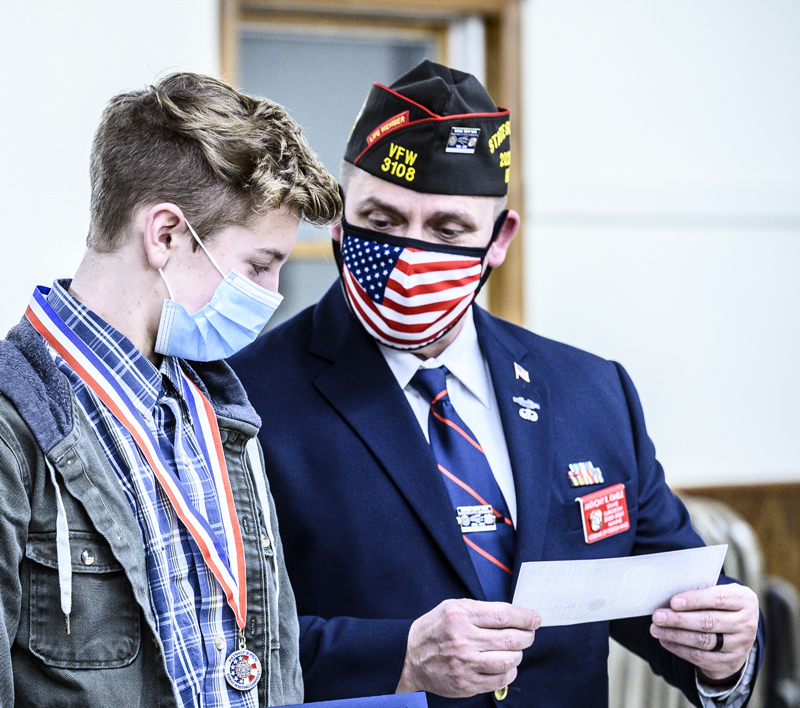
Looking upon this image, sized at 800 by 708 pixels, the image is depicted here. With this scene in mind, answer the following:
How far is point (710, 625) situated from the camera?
1.48 m

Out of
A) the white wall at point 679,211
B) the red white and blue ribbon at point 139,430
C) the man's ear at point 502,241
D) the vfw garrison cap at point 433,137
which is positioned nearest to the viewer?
the red white and blue ribbon at point 139,430

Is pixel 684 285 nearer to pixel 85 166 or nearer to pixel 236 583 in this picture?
pixel 85 166

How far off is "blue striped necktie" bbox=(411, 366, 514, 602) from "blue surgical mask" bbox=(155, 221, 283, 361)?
1.39 ft

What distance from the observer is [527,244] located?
3.69 meters

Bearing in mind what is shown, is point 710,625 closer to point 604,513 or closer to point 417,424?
point 604,513

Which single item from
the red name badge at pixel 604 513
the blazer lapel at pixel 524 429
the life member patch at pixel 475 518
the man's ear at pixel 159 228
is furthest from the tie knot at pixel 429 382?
the man's ear at pixel 159 228

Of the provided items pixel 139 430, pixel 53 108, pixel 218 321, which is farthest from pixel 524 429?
pixel 53 108

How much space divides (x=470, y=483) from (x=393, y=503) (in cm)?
15

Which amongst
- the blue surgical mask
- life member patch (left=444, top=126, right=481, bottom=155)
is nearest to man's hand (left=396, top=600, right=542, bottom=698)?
the blue surgical mask

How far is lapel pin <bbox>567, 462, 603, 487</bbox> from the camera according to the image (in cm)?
165

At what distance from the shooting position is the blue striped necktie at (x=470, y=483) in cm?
153

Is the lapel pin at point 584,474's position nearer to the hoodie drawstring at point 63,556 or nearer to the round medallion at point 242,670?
the round medallion at point 242,670

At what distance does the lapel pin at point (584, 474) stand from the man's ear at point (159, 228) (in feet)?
2.83

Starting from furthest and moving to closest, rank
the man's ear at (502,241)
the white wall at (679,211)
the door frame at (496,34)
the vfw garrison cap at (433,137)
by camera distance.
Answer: the white wall at (679,211), the door frame at (496,34), the man's ear at (502,241), the vfw garrison cap at (433,137)
